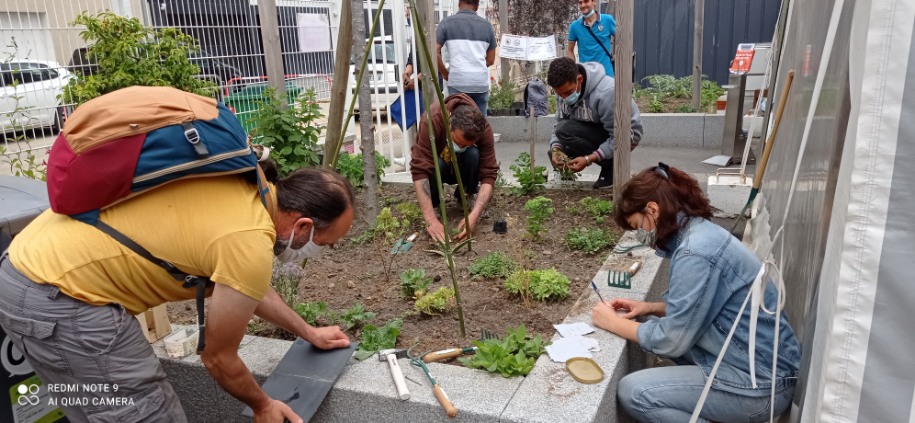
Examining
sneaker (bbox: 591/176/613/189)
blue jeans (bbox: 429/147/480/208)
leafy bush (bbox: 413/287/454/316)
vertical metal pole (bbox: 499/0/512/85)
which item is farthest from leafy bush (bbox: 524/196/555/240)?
vertical metal pole (bbox: 499/0/512/85)

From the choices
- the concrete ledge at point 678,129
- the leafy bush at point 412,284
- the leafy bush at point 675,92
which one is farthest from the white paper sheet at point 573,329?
the leafy bush at point 675,92

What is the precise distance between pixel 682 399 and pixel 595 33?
6095 mm

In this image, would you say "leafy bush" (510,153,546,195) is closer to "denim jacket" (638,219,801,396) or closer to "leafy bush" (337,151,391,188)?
"leafy bush" (337,151,391,188)

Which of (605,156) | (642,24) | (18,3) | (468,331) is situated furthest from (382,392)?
(642,24)

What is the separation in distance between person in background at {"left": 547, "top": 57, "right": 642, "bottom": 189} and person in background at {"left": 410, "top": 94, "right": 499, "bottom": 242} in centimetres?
78

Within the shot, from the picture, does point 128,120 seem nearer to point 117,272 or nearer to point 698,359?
point 117,272

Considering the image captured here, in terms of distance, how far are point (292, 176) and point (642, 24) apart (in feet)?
41.2

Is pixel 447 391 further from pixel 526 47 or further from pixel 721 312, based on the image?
pixel 526 47

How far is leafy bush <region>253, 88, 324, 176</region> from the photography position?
17.4 feet

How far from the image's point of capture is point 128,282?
77.4 inches

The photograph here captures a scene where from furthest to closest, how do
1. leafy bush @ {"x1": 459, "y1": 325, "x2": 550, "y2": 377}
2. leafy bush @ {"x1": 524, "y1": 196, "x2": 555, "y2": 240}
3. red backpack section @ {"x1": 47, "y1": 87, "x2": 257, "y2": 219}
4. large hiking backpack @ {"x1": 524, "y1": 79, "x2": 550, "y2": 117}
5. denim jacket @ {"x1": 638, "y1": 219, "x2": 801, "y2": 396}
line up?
large hiking backpack @ {"x1": 524, "y1": 79, "x2": 550, "y2": 117}, leafy bush @ {"x1": 524, "y1": 196, "x2": 555, "y2": 240}, leafy bush @ {"x1": 459, "y1": 325, "x2": 550, "y2": 377}, denim jacket @ {"x1": 638, "y1": 219, "x2": 801, "y2": 396}, red backpack section @ {"x1": 47, "y1": 87, "x2": 257, "y2": 219}

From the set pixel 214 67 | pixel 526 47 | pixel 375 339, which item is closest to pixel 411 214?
pixel 375 339

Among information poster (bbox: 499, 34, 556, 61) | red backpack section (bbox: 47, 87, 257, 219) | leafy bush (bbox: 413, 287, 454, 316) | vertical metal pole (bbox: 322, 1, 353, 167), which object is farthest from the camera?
information poster (bbox: 499, 34, 556, 61)

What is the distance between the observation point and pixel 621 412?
106 inches
